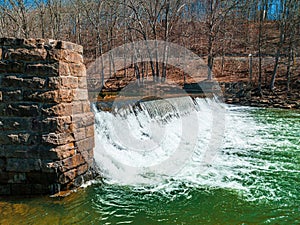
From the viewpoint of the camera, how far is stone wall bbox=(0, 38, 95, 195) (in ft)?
13.2

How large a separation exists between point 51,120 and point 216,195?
2873 millimetres

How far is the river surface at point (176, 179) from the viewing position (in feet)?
12.3

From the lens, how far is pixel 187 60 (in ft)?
88.0

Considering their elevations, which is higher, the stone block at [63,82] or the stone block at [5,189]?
the stone block at [63,82]

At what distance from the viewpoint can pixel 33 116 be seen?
403 cm

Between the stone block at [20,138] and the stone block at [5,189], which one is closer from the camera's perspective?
the stone block at [20,138]

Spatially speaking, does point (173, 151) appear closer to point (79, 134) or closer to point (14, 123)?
point (79, 134)

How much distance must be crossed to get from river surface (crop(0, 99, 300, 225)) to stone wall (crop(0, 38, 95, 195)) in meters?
0.40

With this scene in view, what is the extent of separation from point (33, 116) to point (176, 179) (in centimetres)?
276

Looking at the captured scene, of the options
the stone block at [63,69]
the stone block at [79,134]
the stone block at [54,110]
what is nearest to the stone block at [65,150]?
the stone block at [79,134]

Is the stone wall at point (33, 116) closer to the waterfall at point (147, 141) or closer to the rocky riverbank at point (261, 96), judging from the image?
the waterfall at point (147, 141)

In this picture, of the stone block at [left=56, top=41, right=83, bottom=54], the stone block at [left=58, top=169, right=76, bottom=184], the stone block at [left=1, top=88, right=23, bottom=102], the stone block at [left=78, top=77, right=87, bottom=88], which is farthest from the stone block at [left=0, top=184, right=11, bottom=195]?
the stone block at [left=56, top=41, right=83, bottom=54]

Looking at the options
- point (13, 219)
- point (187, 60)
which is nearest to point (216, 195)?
point (13, 219)

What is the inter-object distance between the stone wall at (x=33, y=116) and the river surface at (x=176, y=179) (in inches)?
15.6
